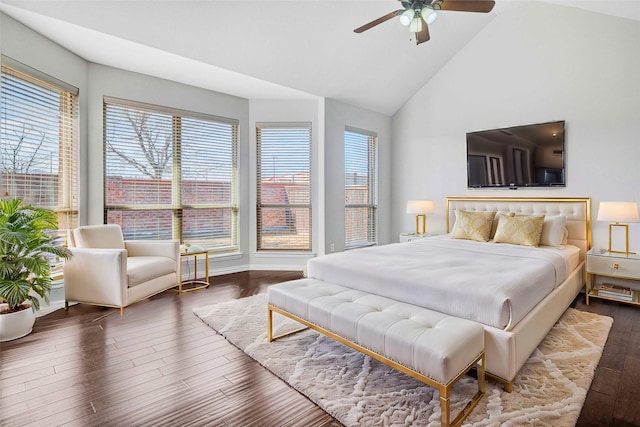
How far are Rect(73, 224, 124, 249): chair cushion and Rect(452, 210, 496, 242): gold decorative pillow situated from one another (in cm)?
428

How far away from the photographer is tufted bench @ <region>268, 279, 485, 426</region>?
5.37 feet

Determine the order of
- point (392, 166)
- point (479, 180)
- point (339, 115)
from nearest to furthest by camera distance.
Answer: point (479, 180)
point (339, 115)
point (392, 166)

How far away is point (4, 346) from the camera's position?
260cm

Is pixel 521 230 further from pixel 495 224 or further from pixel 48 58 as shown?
pixel 48 58

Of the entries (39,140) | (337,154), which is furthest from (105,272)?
(337,154)

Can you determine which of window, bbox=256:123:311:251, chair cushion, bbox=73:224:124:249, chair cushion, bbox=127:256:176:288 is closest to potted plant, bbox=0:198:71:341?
chair cushion, bbox=73:224:124:249

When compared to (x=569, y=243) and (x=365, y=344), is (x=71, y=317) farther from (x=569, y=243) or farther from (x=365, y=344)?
(x=569, y=243)

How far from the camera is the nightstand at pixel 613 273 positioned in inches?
132

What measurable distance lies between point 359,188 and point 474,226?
2142mm

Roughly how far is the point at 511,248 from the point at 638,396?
5.86 feet

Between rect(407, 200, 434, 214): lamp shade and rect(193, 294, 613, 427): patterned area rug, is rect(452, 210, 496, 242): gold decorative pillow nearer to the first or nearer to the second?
rect(407, 200, 434, 214): lamp shade

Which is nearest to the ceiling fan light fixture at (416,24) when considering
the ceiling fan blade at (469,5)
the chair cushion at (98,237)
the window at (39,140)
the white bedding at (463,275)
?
the ceiling fan blade at (469,5)

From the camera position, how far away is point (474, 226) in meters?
4.21

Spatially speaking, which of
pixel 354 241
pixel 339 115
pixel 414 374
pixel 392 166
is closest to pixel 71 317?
pixel 414 374
